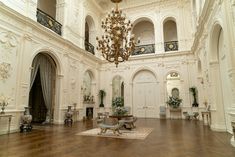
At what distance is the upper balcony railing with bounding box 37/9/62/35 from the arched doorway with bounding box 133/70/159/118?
22.0 ft

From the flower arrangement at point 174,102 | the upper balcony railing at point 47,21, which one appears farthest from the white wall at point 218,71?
the upper balcony railing at point 47,21

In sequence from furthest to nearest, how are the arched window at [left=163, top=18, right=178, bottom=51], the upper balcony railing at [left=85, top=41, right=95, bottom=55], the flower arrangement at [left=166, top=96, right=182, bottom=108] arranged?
the arched window at [left=163, top=18, right=178, bottom=51] → the upper balcony railing at [left=85, top=41, right=95, bottom=55] → the flower arrangement at [left=166, top=96, right=182, bottom=108]

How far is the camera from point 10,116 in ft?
20.0

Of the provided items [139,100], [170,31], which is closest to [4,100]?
[139,100]

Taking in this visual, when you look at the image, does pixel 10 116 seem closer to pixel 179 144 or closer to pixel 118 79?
pixel 179 144

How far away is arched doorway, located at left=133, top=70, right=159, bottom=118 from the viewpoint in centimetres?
1261

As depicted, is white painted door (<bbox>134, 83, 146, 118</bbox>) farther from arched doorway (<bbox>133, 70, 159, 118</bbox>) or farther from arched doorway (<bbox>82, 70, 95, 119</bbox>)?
arched doorway (<bbox>82, 70, 95, 119</bbox>)

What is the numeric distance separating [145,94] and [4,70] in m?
9.28

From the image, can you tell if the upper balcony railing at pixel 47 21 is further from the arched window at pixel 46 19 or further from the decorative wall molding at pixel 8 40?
the decorative wall molding at pixel 8 40

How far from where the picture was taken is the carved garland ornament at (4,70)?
6.12 metres

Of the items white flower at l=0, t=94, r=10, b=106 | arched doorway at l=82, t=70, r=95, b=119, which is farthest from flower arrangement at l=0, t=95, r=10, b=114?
arched doorway at l=82, t=70, r=95, b=119

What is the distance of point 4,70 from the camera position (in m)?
6.21

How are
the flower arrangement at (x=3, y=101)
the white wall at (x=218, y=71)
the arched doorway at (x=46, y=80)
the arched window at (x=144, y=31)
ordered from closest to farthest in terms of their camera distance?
the white wall at (x=218, y=71) < the flower arrangement at (x=3, y=101) < the arched doorway at (x=46, y=80) < the arched window at (x=144, y=31)

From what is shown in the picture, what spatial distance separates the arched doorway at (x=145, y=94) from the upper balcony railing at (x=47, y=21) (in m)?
6.71
